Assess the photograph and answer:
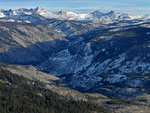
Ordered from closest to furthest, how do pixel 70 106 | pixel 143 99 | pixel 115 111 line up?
pixel 70 106 → pixel 115 111 → pixel 143 99

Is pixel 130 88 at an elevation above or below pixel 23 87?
below

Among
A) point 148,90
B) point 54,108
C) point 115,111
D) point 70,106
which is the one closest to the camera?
point 54,108

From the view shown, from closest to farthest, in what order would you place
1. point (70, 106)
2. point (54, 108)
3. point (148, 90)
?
1. point (54, 108)
2. point (70, 106)
3. point (148, 90)

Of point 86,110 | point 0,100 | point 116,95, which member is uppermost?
point 0,100

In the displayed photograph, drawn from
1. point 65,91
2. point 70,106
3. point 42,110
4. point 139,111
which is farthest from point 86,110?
point 65,91

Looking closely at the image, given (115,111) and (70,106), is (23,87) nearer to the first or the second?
(70,106)

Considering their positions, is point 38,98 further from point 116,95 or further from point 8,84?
point 116,95

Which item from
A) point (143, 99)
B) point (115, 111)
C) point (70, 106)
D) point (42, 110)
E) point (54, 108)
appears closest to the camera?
point (42, 110)

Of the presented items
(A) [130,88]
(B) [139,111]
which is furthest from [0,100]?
(A) [130,88]

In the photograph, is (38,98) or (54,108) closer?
(54,108)

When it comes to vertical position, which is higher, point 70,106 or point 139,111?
point 70,106
